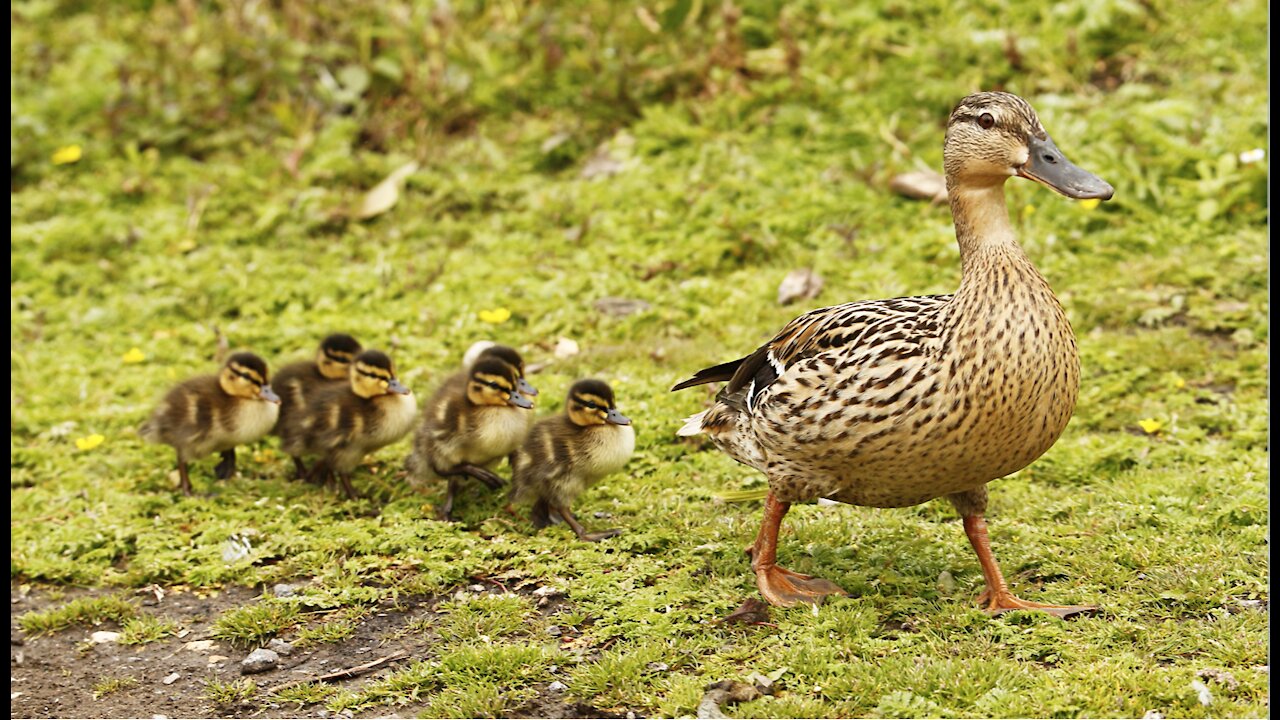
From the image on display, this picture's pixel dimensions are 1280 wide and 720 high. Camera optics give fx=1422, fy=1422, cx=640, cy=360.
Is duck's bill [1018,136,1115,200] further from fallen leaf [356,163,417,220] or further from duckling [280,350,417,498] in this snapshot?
fallen leaf [356,163,417,220]

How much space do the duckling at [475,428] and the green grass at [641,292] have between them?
155mm

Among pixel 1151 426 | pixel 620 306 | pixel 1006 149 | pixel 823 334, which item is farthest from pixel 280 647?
pixel 1151 426

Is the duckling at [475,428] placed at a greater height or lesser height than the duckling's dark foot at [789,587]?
lesser

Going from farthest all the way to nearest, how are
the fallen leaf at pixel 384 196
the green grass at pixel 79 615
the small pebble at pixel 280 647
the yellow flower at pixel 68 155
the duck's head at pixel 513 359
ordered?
1. the yellow flower at pixel 68 155
2. the fallen leaf at pixel 384 196
3. the duck's head at pixel 513 359
4. the green grass at pixel 79 615
5. the small pebble at pixel 280 647

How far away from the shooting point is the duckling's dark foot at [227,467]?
6.74 metres

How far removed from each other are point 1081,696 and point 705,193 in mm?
5333

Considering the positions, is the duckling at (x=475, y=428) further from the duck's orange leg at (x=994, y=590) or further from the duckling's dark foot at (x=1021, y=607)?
the duckling's dark foot at (x=1021, y=607)

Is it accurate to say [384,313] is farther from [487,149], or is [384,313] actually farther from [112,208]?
[112,208]

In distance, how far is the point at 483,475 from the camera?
6.25 metres

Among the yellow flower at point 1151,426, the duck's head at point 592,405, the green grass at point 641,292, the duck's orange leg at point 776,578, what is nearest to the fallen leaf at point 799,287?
the green grass at point 641,292

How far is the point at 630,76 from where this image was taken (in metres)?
10.1

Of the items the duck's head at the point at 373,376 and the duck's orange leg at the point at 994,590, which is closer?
the duck's orange leg at the point at 994,590

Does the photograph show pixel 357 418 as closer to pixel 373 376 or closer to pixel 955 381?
pixel 373 376

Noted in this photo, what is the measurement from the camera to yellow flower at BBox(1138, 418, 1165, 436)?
6426 mm
